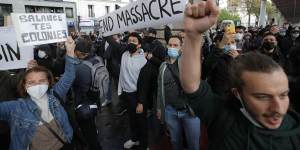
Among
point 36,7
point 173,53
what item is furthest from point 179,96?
point 36,7

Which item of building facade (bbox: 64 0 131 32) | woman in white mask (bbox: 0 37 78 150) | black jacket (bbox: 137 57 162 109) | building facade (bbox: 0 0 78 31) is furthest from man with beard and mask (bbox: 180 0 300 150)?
building facade (bbox: 64 0 131 32)

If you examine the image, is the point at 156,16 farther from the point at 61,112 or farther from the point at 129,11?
the point at 61,112

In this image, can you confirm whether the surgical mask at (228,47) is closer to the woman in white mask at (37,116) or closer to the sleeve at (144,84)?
the sleeve at (144,84)

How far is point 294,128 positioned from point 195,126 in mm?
2069

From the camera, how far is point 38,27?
3.84 m

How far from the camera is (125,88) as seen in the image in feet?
15.5

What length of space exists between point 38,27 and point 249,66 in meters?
2.95

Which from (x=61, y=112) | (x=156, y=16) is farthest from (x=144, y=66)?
(x=61, y=112)

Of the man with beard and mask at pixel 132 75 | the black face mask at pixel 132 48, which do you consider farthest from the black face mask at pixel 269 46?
the black face mask at pixel 132 48

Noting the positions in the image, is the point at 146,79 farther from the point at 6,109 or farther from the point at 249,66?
the point at 249,66

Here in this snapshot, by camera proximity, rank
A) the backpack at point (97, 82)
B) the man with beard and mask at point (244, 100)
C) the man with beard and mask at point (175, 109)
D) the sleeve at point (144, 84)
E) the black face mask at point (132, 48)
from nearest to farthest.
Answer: the man with beard and mask at point (244, 100)
the man with beard and mask at point (175, 109)
the backpack at point (97, 82)
the sleeve at point (144, 84)
the black face mask at point (132, 48)

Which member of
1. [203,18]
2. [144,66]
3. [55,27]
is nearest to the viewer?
[203,18]

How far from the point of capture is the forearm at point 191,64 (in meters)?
1.50

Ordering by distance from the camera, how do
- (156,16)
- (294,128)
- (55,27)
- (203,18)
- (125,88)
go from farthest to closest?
(125,88)
(55,27)
(156,16)
(294,128)
(203,18)
